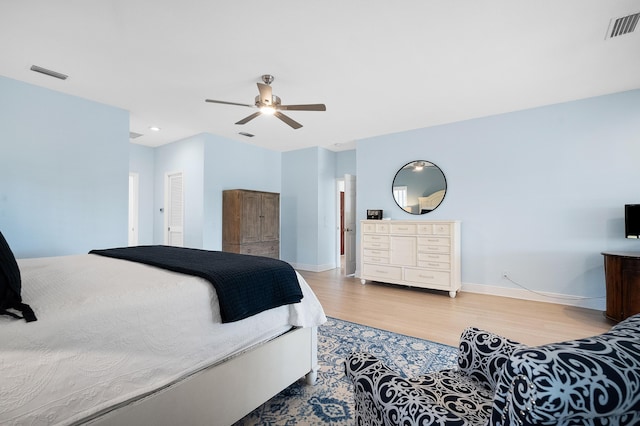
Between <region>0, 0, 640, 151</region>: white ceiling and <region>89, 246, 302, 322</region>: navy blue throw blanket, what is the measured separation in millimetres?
1856

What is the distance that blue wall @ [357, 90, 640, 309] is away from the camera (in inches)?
139

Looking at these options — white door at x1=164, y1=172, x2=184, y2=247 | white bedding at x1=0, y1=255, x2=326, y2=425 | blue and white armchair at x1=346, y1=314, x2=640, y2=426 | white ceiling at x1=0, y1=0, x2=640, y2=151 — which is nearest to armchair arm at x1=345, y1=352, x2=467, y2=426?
blue and white armchair at x1=346, y1=314, x2=640, y2=426

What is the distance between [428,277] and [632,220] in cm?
237

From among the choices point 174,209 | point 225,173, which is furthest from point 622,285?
point 174,209

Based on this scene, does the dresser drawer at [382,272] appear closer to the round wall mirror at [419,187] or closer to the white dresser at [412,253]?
the white dresser at [412,253]

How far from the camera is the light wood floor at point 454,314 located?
2.86 meters

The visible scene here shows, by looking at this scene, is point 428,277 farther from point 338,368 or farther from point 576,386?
point 576,386

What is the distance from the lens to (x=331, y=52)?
8.76 ft

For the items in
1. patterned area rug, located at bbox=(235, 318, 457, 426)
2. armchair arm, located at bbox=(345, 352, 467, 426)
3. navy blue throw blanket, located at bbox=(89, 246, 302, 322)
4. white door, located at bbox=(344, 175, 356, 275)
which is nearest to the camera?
armchair arm, located at bbox=(345, 352, 467, 426)

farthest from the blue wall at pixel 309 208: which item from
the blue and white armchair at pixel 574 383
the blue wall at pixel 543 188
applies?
the blue and white armchair at pixel 574 383

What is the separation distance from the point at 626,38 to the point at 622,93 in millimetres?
1530

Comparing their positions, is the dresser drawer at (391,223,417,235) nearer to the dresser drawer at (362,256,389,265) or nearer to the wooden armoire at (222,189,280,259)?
the dresser drawer at (362,256,389,265)

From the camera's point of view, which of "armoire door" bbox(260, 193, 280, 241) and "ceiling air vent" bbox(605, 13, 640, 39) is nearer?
"ceiling air vent" bbox(605, 13, 640, 39)

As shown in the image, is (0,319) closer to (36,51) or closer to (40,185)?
(36,51)
